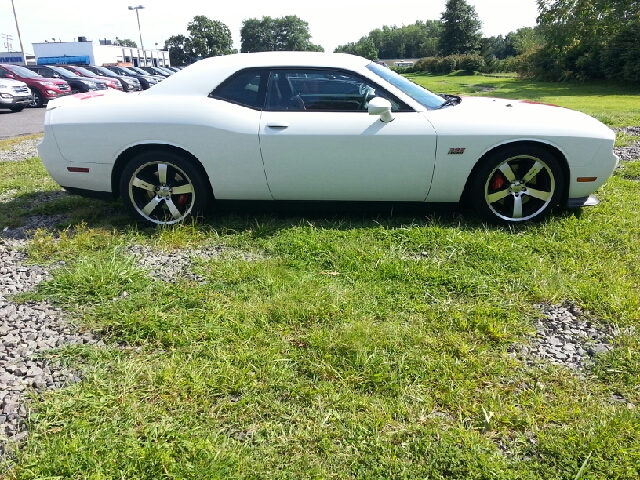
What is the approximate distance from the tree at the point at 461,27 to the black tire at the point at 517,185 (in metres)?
67.4

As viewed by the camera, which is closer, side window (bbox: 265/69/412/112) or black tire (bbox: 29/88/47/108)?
side window (bbox: 265/69/412/112)

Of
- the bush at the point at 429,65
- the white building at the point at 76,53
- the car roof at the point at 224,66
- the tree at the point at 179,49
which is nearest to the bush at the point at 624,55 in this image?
the car roof at the point at 224,66

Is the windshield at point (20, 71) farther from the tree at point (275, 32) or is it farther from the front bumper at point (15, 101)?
the tree at point (275, 32)

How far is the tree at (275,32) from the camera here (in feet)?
440

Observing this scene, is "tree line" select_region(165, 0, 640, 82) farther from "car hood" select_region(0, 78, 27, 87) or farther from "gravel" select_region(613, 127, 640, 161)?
"car hood" select_region(0, 78, 27, 87)

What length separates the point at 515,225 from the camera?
416 centimetres

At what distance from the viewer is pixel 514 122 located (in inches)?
157

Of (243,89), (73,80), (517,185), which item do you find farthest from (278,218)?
(73,80)

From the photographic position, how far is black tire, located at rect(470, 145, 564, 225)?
4.01m

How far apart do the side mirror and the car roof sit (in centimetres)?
45

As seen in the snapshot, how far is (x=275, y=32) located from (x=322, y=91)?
475 feet

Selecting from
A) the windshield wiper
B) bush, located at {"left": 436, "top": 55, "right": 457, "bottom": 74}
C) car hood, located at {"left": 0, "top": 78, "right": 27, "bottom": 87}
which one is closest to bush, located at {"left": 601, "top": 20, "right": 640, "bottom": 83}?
the windshield wiper

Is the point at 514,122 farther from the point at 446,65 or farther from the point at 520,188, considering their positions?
the point at 446,65

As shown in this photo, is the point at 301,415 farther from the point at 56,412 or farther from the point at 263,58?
the point at 263,58
